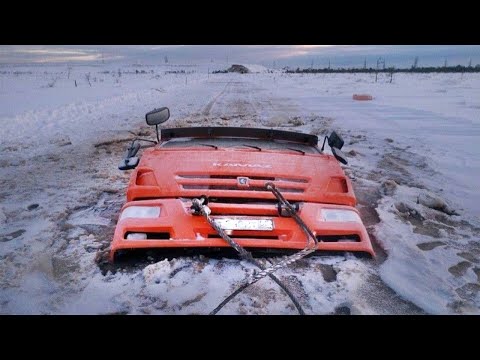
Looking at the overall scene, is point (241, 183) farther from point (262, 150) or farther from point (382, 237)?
point (382, 237)

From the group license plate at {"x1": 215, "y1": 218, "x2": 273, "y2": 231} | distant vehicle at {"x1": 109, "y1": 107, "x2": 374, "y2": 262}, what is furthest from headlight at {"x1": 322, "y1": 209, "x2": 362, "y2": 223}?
license plate at {"x1": 215, "y1": 218, "x2": 273, "y2": 231}

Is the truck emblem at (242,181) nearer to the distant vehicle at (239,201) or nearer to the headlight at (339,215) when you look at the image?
the distant vehicle at (239,201)

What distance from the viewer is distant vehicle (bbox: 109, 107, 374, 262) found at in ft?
8.05

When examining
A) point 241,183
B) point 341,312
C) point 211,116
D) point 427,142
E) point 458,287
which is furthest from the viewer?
point 211,116

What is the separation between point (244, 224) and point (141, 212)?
0.80m

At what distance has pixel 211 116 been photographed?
35.0ft

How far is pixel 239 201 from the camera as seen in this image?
280cm

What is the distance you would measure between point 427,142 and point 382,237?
523 centimetres

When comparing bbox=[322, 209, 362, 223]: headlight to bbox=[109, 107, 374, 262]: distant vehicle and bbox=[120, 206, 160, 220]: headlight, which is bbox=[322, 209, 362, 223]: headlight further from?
bbox=[120, 206, 160, 220]: headlight

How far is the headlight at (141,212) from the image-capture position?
8.37ft

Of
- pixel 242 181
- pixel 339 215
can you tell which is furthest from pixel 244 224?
pixel 339 215

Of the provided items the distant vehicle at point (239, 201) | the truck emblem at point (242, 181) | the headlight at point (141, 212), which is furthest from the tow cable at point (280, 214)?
the headlight at point (141, 212)
